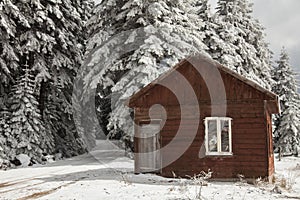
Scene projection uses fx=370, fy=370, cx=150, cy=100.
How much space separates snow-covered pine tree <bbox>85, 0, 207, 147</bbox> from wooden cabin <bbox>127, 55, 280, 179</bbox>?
5143 millimetres

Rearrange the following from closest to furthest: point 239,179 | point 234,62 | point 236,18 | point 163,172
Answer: point 239,179 → point 163,172 → point 234,62 → point 236,18

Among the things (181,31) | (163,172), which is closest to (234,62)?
(181,31)

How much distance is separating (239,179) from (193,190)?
3520 mm

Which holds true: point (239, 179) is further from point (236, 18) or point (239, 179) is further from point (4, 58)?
point (236, 18)

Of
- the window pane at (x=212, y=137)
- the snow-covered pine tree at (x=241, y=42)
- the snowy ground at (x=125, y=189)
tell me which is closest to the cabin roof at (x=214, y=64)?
the window pane at (x=212, y=137)

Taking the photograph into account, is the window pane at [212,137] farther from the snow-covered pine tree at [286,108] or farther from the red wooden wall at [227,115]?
the snow-covered pine tree at [286,108]

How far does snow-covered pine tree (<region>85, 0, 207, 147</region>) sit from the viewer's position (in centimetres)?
2213

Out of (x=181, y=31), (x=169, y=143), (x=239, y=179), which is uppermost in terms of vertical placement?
(x=181, y=31)

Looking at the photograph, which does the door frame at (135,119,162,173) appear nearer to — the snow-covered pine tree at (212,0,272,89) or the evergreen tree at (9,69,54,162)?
the evergreen tree at (9,69,54,162)

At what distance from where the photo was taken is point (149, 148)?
17.3m

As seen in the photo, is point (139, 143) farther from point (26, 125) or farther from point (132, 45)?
point (26, 125)

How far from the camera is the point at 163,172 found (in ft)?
53.7

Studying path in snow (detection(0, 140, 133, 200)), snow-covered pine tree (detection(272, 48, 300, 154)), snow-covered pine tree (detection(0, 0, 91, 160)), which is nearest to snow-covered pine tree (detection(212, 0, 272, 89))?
snow-covered pine tree (detection(272, 48, 300, 154))

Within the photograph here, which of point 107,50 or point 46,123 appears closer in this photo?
point 107,50
